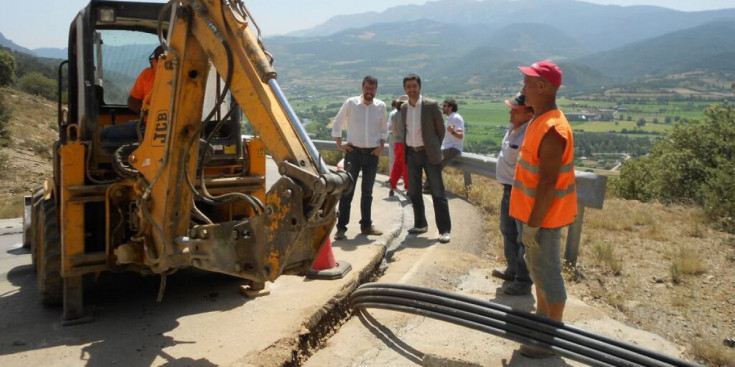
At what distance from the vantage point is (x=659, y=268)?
21.6ft

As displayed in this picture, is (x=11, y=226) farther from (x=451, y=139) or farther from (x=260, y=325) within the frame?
(x=451, y=139)

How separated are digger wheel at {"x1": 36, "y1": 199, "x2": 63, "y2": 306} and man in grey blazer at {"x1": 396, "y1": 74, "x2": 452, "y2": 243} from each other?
415 cm

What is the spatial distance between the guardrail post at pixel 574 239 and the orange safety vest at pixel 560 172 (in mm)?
2052

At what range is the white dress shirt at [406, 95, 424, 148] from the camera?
766 cm

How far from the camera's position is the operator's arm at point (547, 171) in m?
4.18

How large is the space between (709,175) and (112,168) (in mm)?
11416

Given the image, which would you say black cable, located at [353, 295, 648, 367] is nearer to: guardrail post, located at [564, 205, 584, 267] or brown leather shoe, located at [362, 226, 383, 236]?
guardrail post, located at [564, 205, 584, 267]

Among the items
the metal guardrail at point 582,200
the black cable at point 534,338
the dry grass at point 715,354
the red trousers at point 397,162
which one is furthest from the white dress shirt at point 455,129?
the dry grass at point 715,354

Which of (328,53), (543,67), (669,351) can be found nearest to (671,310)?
(669,351)

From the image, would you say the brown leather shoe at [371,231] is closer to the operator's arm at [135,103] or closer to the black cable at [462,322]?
the black cable at [462,322]

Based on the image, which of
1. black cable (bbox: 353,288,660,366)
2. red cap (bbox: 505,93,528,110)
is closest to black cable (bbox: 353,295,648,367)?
black cable (bbox: 353,288,660,366)

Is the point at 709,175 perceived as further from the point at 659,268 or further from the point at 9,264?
the point at 9,264

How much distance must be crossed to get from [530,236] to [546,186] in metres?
0.38

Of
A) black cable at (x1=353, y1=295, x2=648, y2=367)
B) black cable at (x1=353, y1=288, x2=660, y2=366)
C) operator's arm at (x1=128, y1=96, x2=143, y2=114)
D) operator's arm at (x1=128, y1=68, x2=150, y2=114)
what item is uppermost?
operator's arm at (x1=128, y1=68, x2=150, y2=114)
